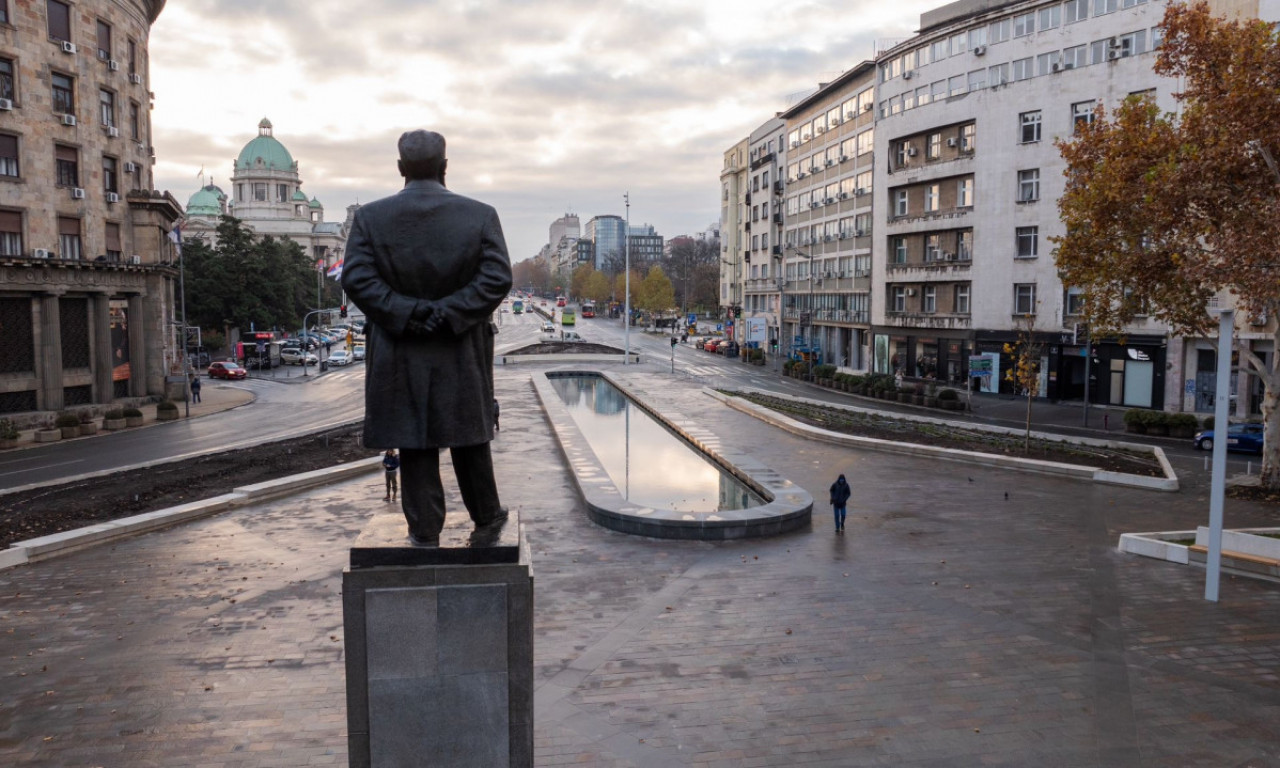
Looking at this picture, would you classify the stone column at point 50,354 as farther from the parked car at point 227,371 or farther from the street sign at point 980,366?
the street sign at point 980,366

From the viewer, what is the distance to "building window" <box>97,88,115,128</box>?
38.4 m

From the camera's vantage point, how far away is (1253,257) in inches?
728

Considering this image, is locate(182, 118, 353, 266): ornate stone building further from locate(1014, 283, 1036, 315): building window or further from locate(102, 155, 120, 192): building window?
locate(1014, 283, 1036, 315): building window

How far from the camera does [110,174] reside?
39469 millimetres

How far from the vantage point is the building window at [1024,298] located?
151ft

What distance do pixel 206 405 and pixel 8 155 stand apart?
1406 centimetres

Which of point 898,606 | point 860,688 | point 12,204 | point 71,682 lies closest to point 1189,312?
point 898,606

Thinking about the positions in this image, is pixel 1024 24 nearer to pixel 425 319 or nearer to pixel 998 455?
pixel 998 455

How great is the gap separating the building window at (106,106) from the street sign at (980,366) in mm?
43590

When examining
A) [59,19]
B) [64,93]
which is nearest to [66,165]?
[64,93]

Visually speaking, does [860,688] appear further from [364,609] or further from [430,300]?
[430,300]

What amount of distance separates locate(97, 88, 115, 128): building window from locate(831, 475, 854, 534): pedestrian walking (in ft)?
123

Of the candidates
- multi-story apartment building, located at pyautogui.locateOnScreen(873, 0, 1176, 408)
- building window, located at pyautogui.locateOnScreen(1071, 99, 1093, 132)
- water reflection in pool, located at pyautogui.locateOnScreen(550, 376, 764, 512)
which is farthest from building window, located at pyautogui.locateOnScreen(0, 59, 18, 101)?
building window, located at pyautogui.locateOnScreen(1071, 99, 1093, 132)

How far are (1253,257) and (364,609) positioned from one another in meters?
19.9
